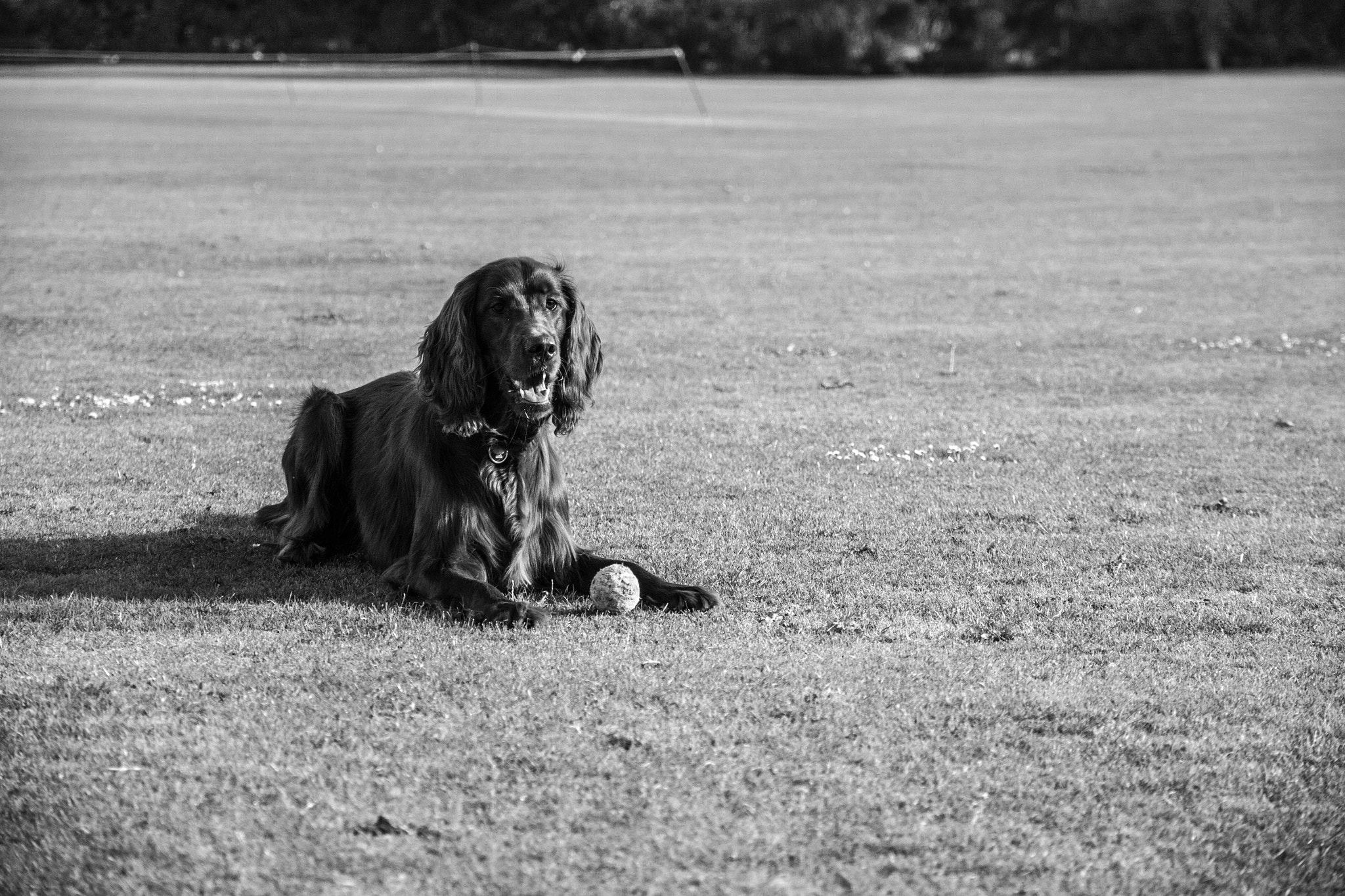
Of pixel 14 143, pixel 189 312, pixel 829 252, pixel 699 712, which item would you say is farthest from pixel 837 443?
pixel 14 143

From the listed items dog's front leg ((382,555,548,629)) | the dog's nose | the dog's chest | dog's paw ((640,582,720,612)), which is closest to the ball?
dog's paw ((640,582,720,612))

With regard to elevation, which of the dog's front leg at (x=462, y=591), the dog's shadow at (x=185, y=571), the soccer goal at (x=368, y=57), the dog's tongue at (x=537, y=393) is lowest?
the dog's shadow at (x=185, y=571)

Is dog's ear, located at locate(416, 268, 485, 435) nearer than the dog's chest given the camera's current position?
Yes

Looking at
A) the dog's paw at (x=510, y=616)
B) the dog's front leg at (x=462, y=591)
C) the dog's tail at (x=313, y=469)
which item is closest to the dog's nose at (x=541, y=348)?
the dog's front leg at (x=462, y=591)

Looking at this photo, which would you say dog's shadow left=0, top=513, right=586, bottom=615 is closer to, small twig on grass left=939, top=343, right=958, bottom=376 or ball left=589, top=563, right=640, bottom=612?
ball left=589, top=563, right=640, bottom=612

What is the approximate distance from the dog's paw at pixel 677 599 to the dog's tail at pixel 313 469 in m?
1.83

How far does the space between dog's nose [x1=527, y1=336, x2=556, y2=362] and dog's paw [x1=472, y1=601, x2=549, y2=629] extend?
1062mm

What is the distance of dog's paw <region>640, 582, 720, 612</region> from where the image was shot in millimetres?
6391

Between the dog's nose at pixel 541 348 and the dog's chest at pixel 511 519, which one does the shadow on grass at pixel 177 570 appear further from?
the dog's nose at pixel 541 348

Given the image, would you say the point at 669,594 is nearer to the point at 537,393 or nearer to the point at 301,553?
the point at 537,393

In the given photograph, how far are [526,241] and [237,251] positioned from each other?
394 cm

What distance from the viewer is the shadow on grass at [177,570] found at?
21.5 feet

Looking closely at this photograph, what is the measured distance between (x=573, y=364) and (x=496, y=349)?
44 cm

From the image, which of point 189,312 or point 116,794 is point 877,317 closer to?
point 189,312
